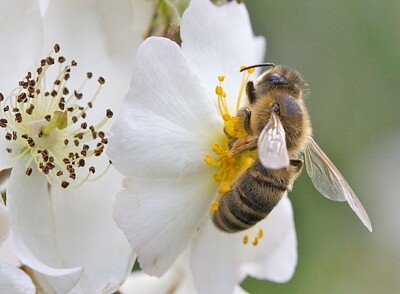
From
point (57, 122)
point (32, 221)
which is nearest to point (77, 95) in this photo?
point (57, 122)

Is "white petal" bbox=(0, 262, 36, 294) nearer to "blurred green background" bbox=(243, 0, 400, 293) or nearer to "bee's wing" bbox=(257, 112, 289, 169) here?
"bee's wing" bbox=(257, 112, 289, 169)

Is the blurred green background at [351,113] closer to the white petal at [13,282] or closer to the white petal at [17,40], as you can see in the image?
the white petal at [17,40]

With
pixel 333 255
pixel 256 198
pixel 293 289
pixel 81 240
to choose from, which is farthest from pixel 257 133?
pixel 333 255

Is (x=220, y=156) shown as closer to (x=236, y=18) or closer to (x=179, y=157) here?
(x=179, y=157)

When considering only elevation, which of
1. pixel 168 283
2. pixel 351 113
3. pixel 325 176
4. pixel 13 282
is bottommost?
pixel 351 113

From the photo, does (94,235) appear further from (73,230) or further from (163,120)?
(163,120)
